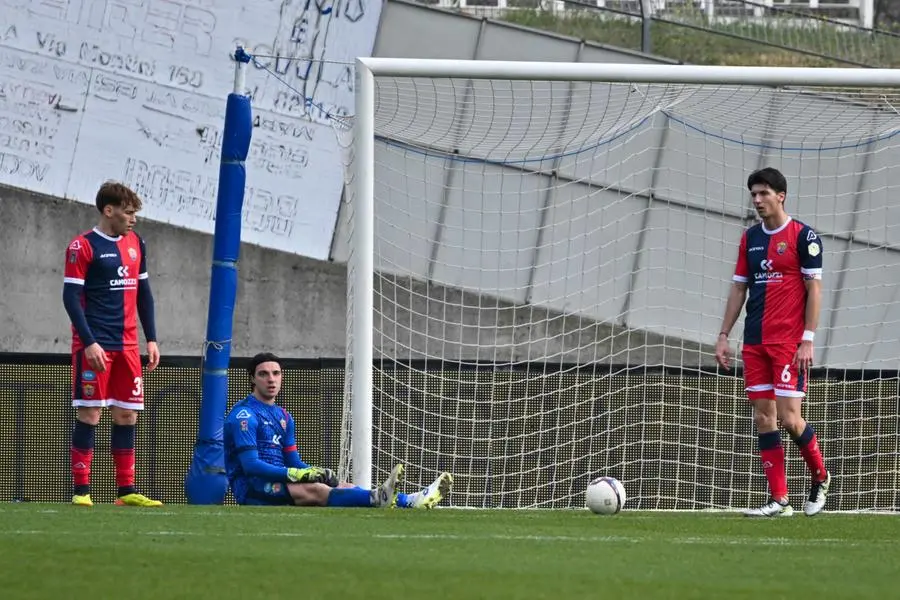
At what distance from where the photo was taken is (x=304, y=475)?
24.0 feet

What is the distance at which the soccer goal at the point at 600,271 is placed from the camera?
9.10 metres

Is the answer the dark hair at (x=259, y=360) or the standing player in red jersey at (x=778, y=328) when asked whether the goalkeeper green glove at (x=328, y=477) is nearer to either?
the dark hair at (x=259, y=360)

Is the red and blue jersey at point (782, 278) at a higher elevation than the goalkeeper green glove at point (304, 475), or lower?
higher

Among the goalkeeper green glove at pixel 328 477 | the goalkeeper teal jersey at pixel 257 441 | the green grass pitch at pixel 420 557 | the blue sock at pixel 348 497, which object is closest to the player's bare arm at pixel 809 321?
the green grass pitch at pixel 420 557

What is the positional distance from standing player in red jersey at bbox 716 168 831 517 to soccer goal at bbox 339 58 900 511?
150 cm

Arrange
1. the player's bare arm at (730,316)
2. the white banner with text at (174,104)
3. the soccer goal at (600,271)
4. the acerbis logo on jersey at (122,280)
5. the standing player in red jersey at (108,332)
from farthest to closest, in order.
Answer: the white banner with text at (174,104) → the soccer goal at (600,271) → the player's bare arm at (730,316) → the acerbis logo on jersey at (122,280) → the standing player in red jersey at (108,332)

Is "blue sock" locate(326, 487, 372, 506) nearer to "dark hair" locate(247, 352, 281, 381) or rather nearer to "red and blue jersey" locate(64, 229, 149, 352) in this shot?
"dark hair" locate(247, 352, 281, 381)

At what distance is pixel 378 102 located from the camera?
959 cm

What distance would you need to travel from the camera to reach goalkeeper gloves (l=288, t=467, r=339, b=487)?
7.23m

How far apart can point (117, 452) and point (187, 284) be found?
26.5 ft

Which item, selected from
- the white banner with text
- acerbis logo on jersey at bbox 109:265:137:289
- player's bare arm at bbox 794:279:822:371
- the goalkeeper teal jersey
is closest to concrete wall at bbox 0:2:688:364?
the white banner with text

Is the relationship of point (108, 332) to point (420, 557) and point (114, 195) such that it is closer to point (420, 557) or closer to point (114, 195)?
point (114, 195)

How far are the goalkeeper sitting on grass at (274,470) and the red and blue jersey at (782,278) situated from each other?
1.73 meters

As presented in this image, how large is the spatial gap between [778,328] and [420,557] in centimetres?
330
